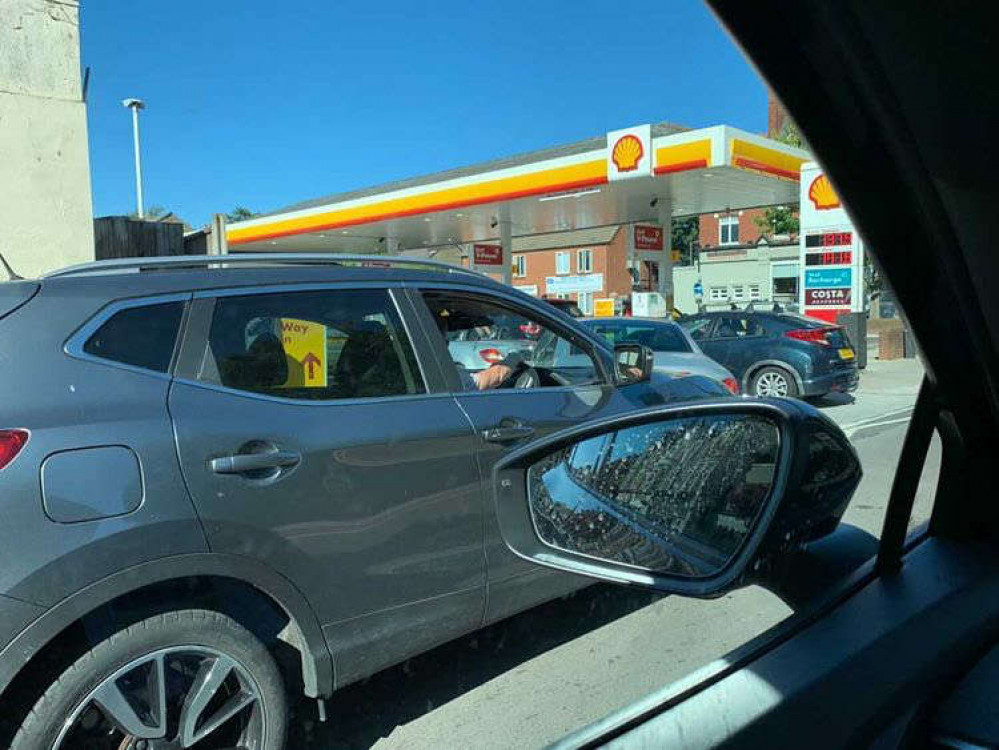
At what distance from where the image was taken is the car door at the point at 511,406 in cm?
312

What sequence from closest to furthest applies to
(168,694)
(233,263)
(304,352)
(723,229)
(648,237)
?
(168,694)
(304,352)
(233,263)
(648,237)
(723,229)

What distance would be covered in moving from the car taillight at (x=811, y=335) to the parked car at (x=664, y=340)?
2305 mm

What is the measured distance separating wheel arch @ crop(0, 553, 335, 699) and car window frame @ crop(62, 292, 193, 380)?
0.61 meters

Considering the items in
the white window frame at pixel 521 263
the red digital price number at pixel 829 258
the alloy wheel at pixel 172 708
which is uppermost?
the white window frame at pixel 521 263

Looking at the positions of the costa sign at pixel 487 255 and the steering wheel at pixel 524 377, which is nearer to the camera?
the steering wheel at pixel 524 377

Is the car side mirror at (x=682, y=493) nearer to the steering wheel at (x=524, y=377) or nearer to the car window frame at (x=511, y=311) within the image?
the car window frame at (x=511, y=311)

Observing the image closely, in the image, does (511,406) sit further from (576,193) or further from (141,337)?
(576,193)

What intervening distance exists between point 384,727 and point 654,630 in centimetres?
144

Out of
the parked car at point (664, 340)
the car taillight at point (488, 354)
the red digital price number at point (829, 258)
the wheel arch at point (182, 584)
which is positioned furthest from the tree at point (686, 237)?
the wheel arch at point (182, 584)

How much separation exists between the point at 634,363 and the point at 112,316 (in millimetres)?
2631

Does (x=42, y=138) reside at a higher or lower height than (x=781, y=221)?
lower

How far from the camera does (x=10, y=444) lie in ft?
6.83

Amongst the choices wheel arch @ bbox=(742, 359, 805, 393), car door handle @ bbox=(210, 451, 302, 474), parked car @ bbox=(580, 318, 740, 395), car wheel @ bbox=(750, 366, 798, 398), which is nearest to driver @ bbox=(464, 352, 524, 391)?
car door handle @ bbox=(210, 451, 302, 474)

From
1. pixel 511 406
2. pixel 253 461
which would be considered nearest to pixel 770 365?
pixel 511 406
